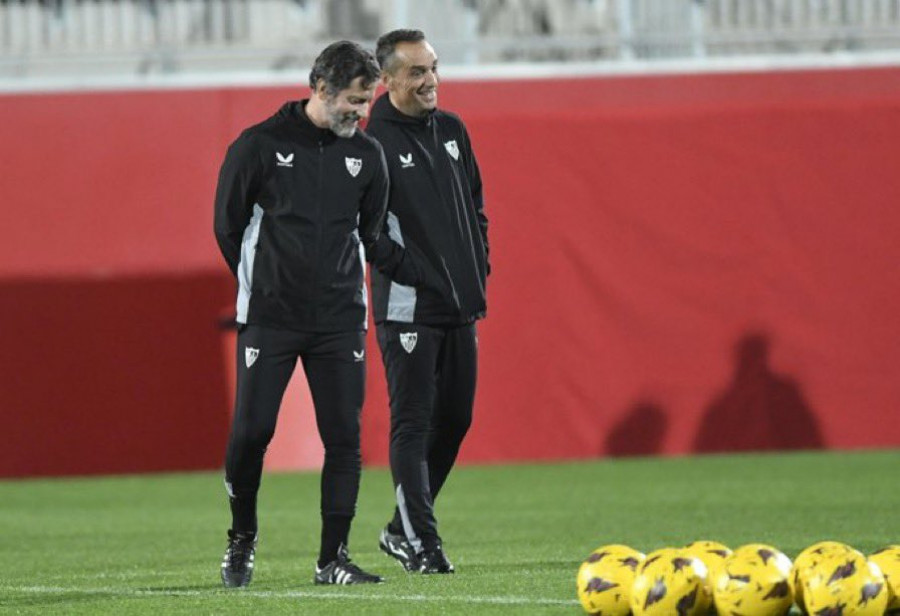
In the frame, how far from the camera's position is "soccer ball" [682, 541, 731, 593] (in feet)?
20.1

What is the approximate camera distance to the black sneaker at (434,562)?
7.95 m

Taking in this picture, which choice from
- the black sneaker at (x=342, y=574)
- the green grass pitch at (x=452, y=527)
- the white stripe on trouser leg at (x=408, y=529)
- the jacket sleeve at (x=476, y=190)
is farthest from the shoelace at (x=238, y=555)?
the jacket sleeve at (x=476, y=190)

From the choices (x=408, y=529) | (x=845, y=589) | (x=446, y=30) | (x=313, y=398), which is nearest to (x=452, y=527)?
(x=408, y=529)

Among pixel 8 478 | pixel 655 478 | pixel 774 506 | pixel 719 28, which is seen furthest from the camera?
pixel 719 28

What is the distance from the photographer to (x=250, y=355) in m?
7.41

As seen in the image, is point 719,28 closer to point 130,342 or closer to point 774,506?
point 130,342

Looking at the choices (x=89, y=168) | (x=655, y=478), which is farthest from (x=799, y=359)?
(x=89, y=168)

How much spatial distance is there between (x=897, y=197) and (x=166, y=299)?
19.5ft

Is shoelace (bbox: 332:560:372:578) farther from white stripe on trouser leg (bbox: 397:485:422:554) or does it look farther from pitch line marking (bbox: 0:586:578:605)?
white stripe on trouser leg (bbox: 397:485:422:554)

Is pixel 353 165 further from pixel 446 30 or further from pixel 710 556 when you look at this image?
pixel 446 30

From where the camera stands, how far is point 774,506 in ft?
37.4

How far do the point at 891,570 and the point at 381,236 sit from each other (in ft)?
8.69

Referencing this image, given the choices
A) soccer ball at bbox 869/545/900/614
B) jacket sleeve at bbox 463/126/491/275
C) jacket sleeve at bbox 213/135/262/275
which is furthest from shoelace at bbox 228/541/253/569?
soccer ball at bbox 869/545/900/614

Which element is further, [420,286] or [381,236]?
[420,286]
